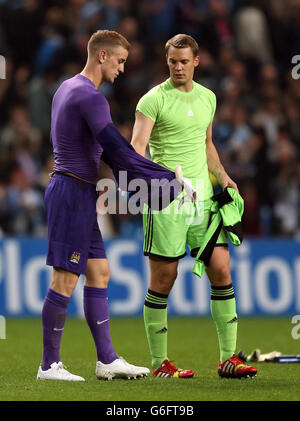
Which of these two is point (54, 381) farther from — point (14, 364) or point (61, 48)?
point (61, 48)

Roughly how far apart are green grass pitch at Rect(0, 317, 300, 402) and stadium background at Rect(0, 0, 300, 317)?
45cm

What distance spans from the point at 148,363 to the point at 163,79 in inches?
253

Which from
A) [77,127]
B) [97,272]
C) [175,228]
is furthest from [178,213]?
[77,127]

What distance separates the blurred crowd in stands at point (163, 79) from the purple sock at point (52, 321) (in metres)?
5.43

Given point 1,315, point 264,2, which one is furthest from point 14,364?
point 264,2

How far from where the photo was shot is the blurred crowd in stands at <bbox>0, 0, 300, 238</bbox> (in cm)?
1187

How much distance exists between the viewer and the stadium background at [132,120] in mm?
10992

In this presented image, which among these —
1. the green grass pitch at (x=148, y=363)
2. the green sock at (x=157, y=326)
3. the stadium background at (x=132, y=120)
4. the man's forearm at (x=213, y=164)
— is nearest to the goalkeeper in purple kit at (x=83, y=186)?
the green grass pitch at (x=148, y=363)

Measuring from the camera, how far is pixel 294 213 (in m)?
12.0

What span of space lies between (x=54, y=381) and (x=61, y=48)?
788cm

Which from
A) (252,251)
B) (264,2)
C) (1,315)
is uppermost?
(264,2)

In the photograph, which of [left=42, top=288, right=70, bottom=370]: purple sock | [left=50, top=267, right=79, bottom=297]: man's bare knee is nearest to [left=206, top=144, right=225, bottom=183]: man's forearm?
[left=50, top=267, right=79, bottom=297]: man's bare knee

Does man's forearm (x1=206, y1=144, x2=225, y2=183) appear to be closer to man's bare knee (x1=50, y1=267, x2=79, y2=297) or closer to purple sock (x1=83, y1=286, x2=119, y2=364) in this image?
purple sock (x1=83, y1=286, x2=119, y2=364)

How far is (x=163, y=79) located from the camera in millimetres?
12922
